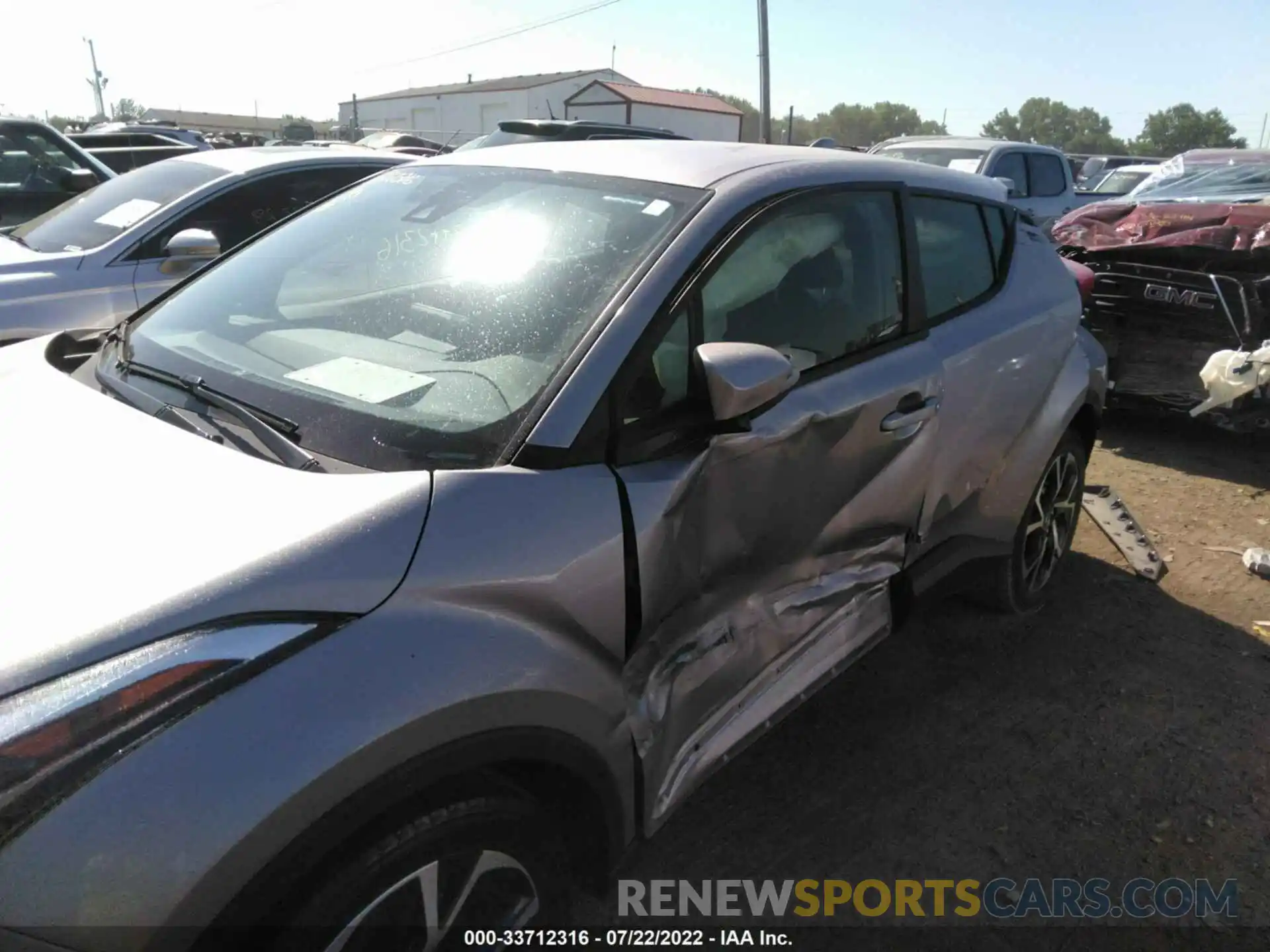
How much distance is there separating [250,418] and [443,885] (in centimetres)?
101

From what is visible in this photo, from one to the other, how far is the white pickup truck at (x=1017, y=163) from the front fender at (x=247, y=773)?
9963 mm

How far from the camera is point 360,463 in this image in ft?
5.76

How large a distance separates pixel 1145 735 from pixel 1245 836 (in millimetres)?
476

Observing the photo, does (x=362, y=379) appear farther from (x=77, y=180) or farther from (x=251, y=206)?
(x=77, y=180)

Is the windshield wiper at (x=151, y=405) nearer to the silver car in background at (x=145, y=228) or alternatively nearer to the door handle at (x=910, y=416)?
the door handle at (x=910, y=416)

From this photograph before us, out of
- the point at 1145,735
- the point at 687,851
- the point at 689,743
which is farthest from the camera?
the point at 1145,735

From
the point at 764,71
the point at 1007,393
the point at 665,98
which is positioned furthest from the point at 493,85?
the point at 1007,393

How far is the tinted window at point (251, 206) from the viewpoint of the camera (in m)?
5.00

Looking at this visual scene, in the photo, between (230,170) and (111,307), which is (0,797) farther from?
(230,170)

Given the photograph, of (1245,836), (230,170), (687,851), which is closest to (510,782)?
(687,851)

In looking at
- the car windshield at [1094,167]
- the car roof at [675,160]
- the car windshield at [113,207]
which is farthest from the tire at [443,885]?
the car windshield at [1094,167]

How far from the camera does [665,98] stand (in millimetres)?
40938

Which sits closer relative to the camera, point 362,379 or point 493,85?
point 362,379

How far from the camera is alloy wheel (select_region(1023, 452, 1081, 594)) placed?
3662 millimetres
